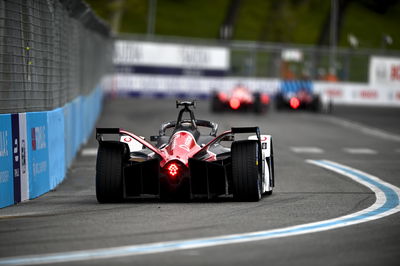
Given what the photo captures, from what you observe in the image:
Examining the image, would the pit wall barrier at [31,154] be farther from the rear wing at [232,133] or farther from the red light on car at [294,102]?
the red light on car at [294,102]

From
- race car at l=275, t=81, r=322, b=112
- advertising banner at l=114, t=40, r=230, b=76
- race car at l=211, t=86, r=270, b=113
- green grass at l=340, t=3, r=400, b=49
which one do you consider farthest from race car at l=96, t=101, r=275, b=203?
green grass at l=340, t=3, r=400, b=49

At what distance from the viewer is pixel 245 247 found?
25.6 feet

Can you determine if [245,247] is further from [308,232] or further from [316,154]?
[316,154]

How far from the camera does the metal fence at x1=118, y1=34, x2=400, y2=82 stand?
52.2 m

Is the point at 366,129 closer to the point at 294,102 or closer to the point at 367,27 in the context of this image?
the point at 294,102

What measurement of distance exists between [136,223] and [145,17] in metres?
97.8

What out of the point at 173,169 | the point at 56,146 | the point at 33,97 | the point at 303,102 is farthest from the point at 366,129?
the point at 173,169

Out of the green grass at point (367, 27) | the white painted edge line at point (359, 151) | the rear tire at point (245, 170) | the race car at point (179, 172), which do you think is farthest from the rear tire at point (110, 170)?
the green grass at point (367, 27)

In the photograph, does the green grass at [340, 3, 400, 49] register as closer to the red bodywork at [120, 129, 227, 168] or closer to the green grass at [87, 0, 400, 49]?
the green grass at [87, 0, 400, 49]

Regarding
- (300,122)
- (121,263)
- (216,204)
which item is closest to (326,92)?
(300,122)

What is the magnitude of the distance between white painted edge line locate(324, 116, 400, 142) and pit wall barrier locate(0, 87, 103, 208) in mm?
13599

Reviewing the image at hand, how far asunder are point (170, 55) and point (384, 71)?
38.2 ft

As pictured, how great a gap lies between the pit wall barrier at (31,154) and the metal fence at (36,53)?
166mm

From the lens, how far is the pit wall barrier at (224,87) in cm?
5144
